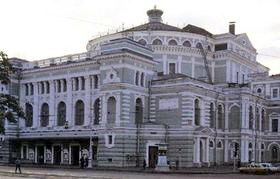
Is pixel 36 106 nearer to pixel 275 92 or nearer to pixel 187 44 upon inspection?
pixel 187 44

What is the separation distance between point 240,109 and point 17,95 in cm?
3552

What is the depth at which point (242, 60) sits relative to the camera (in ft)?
300

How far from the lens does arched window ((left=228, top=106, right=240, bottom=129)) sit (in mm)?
78188

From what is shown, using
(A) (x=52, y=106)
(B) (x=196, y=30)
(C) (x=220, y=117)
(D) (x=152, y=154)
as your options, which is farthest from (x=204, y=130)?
(B) (x=196, y=30)

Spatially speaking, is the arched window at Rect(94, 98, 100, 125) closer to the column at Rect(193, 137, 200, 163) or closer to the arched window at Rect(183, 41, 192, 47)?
the column at Rect(193, 137, 200, 163)

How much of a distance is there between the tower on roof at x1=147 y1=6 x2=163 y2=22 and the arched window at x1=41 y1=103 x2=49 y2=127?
24.7 m

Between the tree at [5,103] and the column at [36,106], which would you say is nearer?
the tree at [5,103]

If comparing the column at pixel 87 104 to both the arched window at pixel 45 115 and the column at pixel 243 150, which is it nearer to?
the arched window at pixel 45 115

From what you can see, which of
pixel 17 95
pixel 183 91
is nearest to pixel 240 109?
pixel 183 91

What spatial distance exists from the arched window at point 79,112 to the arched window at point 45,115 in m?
6.35

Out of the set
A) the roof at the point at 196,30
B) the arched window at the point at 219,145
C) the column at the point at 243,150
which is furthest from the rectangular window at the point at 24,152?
the column at the point at 243,150

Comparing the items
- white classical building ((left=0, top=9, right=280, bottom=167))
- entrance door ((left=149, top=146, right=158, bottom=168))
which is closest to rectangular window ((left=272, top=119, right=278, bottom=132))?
white classical building ((left=0, top=9, right=280, bottom=167))

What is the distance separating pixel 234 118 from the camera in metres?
78.6

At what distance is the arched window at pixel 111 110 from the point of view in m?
68.1
